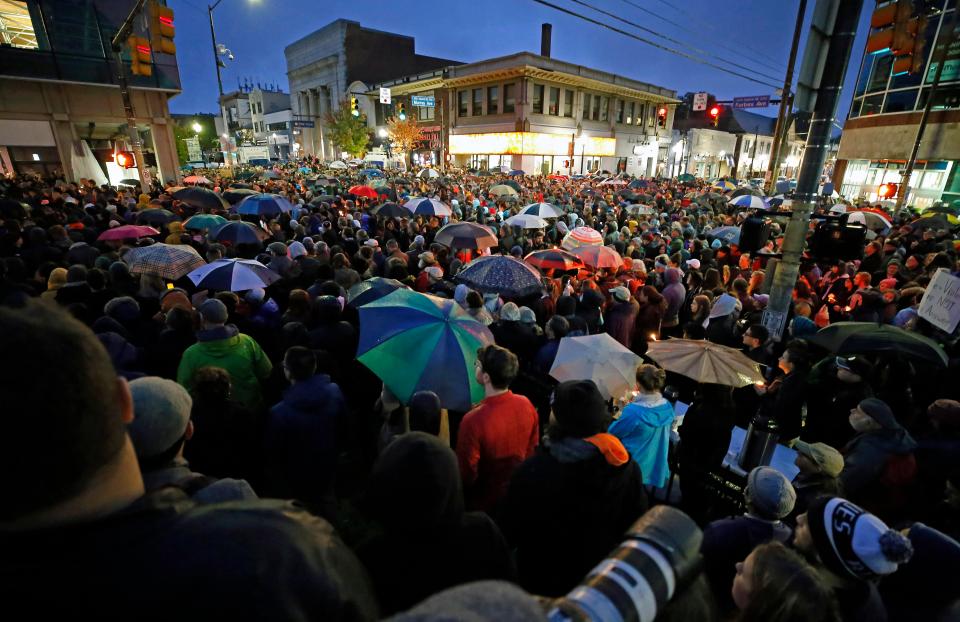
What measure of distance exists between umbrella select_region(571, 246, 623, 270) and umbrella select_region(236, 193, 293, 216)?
25.3ft

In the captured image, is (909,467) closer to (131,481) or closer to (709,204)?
(131,481)

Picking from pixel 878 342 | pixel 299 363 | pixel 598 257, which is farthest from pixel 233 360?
pixel 878 342

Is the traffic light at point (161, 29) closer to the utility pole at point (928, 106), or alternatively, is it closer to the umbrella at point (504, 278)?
the umbrella at point (504, 278)

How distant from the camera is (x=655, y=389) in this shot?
3932 millimetres

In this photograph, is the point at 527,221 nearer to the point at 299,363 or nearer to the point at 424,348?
the point at 424,348

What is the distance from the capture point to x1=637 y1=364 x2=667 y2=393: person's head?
388 centimetres

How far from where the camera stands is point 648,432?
3863mm

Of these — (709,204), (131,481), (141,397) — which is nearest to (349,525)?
(141,397)

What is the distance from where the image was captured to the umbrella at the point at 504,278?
6.65 meters

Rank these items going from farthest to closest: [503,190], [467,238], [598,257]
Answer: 1. [503,190]
2. [467,238]
3. [598,257]

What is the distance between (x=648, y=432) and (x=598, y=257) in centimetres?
509

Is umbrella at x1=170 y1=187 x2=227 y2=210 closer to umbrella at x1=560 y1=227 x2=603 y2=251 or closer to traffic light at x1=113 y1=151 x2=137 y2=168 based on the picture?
traffic light at x1=113 y1=151 x2=137 y2=168

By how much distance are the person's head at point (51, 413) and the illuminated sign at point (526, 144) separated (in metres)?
44.5

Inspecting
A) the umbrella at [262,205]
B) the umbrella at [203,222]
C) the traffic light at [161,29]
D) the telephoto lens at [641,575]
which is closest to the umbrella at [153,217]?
the umbrella at [203,222]
